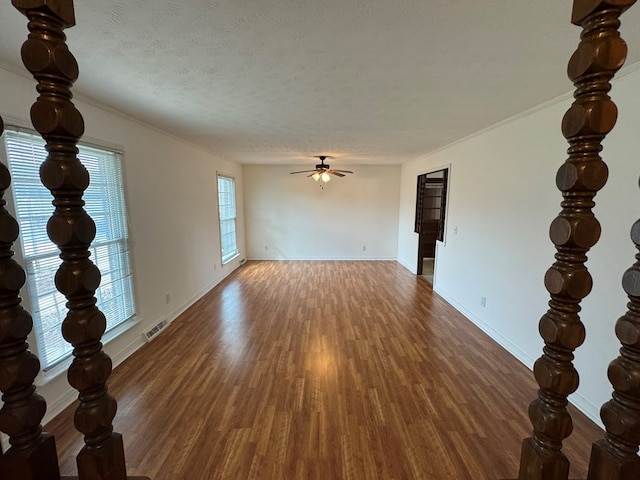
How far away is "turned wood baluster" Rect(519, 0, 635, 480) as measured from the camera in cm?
64

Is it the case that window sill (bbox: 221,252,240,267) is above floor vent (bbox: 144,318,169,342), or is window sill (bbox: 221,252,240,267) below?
above

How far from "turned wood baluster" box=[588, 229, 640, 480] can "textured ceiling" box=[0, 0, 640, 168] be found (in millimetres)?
1349

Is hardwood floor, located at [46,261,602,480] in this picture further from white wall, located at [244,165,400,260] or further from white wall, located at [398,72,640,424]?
white wall, located at [244,165,400,260]

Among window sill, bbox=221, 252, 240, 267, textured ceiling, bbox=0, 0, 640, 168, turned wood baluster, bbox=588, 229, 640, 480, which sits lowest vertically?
window sill, bbox=221, 252, 240, 267

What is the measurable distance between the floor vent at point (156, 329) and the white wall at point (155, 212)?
0.21 feet

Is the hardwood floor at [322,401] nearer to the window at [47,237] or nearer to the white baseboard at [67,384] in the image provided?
the white baseboard at [67,384]

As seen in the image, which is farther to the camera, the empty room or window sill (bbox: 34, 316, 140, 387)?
window sill (bbox: 34, 316, 140, 387)

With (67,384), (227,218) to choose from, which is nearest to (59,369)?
(67,384)

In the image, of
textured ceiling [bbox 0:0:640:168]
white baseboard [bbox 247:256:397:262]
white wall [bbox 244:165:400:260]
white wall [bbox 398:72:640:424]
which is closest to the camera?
textured ceiling [bbox 0:0:640:168]

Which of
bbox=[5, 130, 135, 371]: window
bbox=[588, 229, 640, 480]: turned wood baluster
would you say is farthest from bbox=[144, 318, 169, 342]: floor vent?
bbox=[588, 229, 640, 480]: turned wood baluster

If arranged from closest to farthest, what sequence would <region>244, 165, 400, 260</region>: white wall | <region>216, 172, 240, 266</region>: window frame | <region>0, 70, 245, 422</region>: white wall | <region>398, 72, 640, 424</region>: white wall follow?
1. <region>398, 72, 640, 424</region>: white wall
2. <region>0, 70, 245, 422</region>: white wall
3. <region>216, 172, 240, 266</region>: window frame
4. <region>244, 165, 400, 260</region>: white wall

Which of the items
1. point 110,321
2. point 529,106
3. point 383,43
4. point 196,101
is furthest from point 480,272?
point 110,321

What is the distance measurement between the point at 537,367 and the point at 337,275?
5.38 meters

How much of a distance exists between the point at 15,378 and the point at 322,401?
78.7 inches
